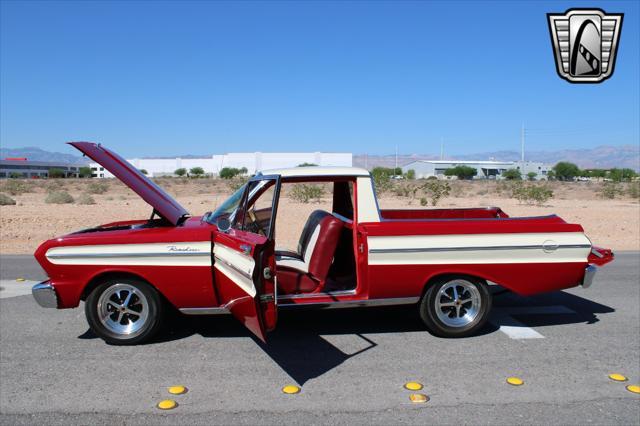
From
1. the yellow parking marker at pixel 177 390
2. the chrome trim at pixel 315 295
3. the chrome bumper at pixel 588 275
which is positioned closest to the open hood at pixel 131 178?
the chrome trim at pixel 315 295

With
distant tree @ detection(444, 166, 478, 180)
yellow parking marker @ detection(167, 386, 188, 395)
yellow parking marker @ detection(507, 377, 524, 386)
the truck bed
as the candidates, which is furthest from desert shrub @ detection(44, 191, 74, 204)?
distant tree @ detection(444, 166, 478, 180)

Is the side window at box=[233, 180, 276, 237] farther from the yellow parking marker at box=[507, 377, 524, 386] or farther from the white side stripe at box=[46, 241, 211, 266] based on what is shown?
the yellow parking marker at box=[507, 377, 524, 386]

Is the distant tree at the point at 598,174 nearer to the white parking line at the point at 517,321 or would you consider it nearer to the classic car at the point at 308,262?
the white parking line at the point at 517,321

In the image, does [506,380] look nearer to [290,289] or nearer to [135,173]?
[290,289]

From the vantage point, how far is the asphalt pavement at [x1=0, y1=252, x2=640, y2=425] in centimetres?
399

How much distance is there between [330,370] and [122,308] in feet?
7.09

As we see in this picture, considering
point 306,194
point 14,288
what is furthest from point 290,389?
point 306,194

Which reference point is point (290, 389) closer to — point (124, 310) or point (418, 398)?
point (418, 398)

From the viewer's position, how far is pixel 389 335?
5.78 metres

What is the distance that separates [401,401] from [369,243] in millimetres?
1647

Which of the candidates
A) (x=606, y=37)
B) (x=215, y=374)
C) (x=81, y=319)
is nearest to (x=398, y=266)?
(x=215, y=374)

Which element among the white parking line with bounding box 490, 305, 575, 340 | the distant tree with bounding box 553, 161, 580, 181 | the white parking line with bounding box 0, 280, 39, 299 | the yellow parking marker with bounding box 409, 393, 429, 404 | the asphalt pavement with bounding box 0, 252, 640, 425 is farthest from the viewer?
the distant tree with bounding box 553, 161, 580, 181

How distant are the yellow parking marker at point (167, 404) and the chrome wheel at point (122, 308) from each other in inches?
54.2

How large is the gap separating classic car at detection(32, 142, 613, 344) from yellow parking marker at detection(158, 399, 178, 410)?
98 centimetres
